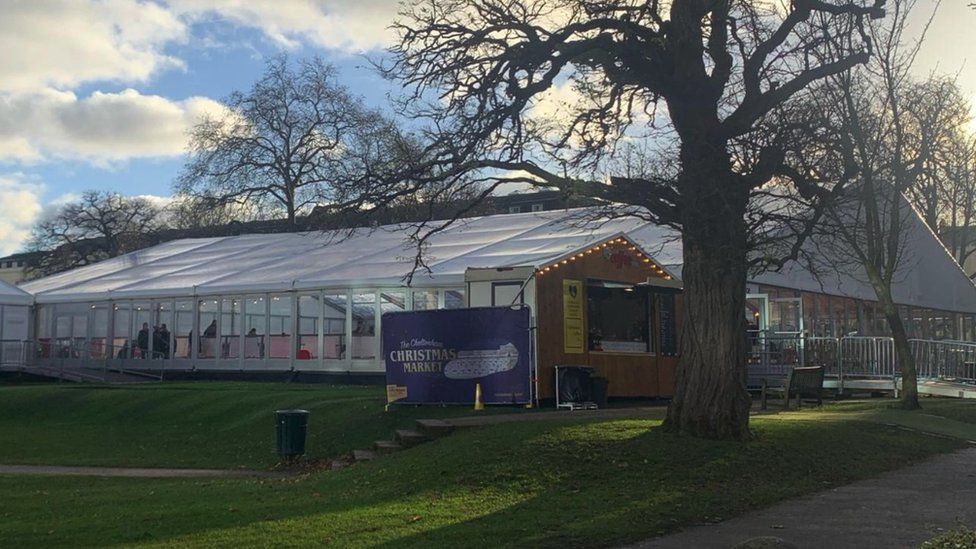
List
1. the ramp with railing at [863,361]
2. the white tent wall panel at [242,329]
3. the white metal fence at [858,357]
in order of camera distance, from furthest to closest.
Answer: the white tent wall panel at [242,329] → the white metal fence at [858,357] → the ramp with railing at [863,361]

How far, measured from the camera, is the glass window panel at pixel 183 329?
33.2 meters

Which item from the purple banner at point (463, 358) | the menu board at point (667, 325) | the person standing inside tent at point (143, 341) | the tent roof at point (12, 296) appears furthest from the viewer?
the tent roof at point (12, 296)

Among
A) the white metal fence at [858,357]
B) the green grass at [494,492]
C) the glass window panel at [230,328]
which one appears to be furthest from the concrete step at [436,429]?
the glass window panel at [230,328]

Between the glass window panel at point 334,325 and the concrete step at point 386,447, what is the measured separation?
12301 millimetres

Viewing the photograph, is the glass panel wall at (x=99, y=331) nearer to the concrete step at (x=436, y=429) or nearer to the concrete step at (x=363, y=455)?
the concrete step at (x=363, y=455)

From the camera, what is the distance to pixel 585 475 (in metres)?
12.2

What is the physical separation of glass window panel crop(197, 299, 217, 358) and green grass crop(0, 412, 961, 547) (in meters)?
17.0

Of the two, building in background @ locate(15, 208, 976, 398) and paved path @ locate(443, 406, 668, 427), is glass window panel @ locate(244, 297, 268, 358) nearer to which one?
building in background @ locate(15, 208, 976, 398)

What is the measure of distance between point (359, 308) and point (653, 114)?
14175mm

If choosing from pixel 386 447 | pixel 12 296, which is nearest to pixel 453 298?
pixel 386 447

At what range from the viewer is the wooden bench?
22.2 metres

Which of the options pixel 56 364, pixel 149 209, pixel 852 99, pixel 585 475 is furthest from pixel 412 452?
pixel 149 209

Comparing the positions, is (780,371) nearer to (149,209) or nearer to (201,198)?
(201,198)

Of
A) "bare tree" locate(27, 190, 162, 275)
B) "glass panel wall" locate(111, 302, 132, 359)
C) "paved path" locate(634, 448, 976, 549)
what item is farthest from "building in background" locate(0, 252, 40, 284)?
"paved path" locate(634, 448, 976, 549)
